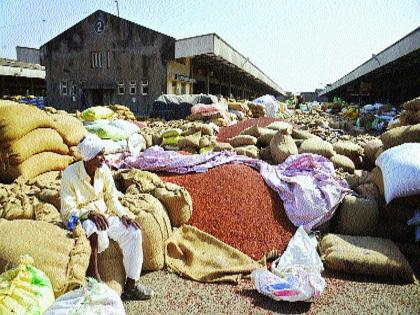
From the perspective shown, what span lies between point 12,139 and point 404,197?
12.4 ft

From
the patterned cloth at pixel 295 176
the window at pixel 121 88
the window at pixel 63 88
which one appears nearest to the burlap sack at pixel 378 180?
the patterned cloth at pixel 295 176

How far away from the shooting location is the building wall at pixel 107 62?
707 inches

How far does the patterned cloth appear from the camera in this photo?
354 cm

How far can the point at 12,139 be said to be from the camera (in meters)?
3.72

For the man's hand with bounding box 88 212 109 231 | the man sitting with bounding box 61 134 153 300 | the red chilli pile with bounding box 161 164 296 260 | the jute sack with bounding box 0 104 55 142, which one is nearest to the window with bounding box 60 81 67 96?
the jute sack with bounding box 0 104 55 142

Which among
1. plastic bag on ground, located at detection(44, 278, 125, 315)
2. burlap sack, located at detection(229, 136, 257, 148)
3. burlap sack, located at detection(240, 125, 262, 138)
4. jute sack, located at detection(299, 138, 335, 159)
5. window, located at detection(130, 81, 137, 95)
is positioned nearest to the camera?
plastic bag on ground, located at detection(44, 278, 125, 315)

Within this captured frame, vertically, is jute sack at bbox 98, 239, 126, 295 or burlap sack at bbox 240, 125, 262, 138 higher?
burlap sack at bbox 240, 125, 262, 138

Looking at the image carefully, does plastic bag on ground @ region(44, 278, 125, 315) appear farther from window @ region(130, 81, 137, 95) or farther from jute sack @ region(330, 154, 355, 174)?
window @ region(130, 81, 137, 95)

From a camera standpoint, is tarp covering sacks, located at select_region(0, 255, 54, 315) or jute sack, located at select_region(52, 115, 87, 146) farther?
jute sack, located at select_region(52, 115, 87, 146)

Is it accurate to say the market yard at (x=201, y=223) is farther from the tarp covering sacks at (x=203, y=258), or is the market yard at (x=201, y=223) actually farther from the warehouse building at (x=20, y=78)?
the warehouse building at (x=20, y=78)

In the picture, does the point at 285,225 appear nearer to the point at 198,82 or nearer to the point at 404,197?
the point at 404,197

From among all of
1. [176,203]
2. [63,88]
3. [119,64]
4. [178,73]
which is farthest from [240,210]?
[63,88]

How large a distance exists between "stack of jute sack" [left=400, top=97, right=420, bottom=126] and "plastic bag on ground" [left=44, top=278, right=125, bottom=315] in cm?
489

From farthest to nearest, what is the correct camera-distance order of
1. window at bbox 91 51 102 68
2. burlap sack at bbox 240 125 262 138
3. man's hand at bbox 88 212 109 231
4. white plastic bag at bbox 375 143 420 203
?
window at bbox 91 51 102 68 < burlap sack at bbox 240 125 262 138 < white plastic bag at bbox 375 143 420 203 < man's hand at bbox 88 212 109 231
